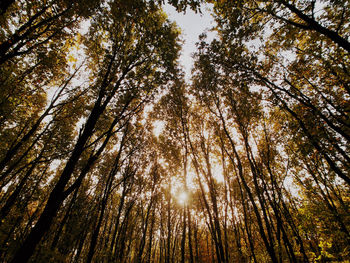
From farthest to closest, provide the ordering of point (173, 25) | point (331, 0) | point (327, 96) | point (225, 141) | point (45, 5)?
point (225, 141)
point (327, 96)
point (173, 25)
point (45, 5)
point (331, 0)

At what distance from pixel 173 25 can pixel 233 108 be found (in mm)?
7583

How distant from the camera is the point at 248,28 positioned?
8203 millimetres

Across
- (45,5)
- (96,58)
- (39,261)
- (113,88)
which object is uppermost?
(45,5)

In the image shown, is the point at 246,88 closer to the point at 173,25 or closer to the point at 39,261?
the point at 173,25

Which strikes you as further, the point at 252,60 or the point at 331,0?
the point at 252,60

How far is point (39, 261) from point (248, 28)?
17227 millimetres

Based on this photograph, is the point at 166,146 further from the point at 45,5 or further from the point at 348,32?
the point at 348,32

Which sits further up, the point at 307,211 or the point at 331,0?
the point at 331,0

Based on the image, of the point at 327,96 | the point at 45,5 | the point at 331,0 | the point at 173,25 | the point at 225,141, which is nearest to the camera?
the point at 331,0

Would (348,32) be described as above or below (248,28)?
below

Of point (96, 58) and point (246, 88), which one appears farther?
point (246, 88)

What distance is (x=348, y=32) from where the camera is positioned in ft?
18.8

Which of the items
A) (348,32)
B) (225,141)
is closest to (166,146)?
(225,141)


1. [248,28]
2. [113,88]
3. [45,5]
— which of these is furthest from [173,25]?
[45,5]
